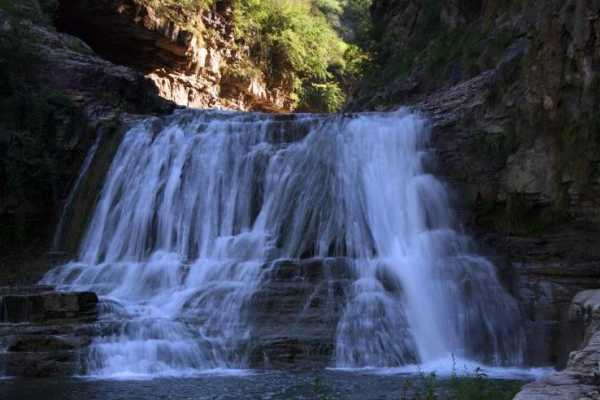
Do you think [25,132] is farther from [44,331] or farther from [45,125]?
[44,331]

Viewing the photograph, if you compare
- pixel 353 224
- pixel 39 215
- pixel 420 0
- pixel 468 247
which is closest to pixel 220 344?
pixel 353 224

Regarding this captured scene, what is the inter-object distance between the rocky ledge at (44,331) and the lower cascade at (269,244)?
1.03 feet

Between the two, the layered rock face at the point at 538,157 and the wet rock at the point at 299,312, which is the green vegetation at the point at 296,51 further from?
the wet rock at the point at 299,312

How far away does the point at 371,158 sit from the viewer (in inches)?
610

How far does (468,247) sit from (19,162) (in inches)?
425

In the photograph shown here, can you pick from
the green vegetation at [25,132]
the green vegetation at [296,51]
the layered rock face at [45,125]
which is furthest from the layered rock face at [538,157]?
the green vegetation at [296,51]

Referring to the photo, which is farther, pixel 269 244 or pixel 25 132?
pixel 25 132

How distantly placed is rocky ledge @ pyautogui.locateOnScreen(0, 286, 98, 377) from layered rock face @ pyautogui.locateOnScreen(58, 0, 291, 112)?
16334mm

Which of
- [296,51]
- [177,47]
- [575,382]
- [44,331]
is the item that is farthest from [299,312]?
[296,51]

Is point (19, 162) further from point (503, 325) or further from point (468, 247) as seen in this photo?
point (503, 325)

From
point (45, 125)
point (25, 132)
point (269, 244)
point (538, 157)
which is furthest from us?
point (45, 125)

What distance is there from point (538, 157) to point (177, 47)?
58.2 feet

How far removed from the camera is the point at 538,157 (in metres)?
13.2

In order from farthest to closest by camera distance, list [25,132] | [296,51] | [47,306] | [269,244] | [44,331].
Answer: [296,51] < [25,132] < [269,244] < [47,306] < [44,331]
